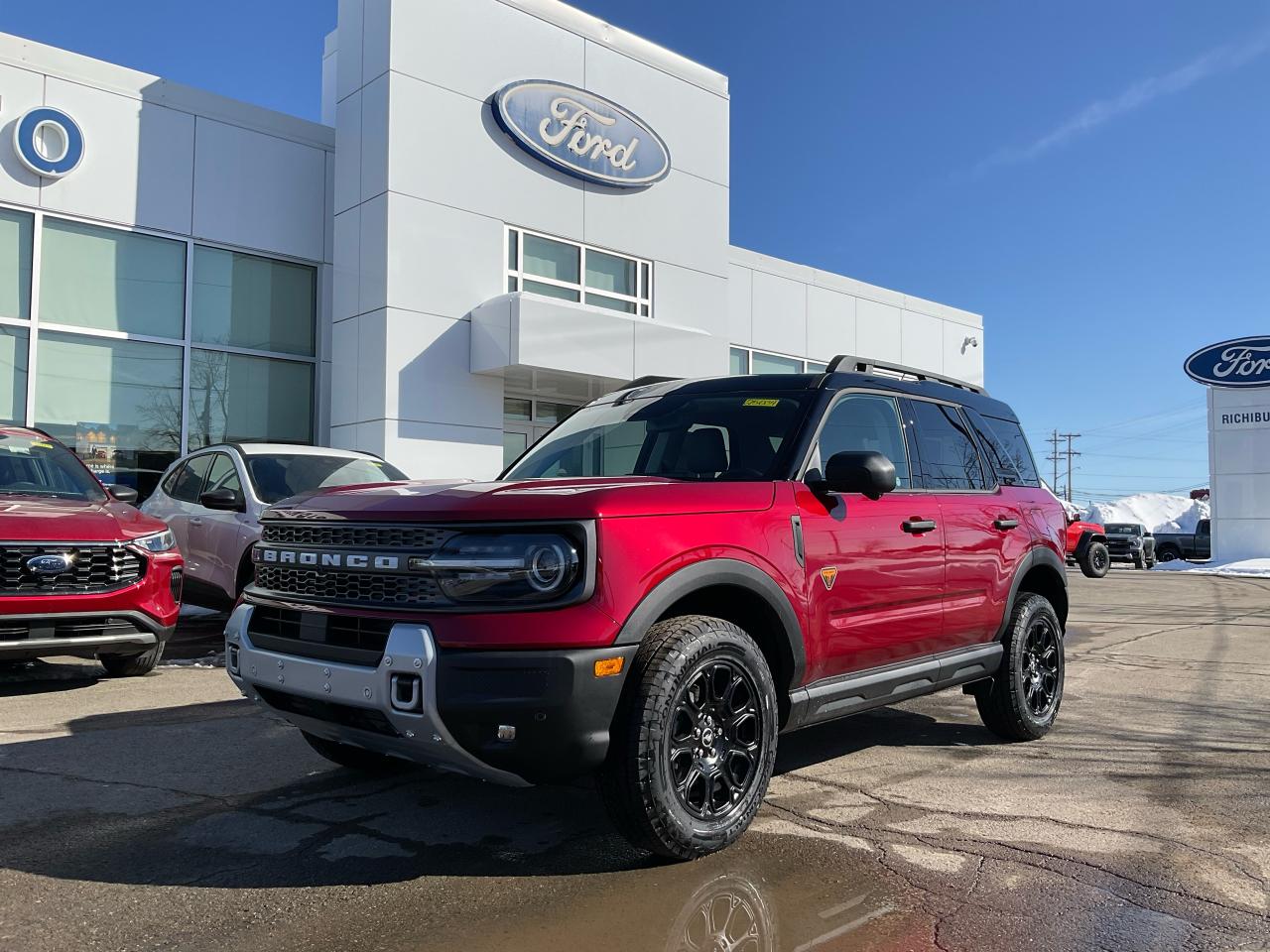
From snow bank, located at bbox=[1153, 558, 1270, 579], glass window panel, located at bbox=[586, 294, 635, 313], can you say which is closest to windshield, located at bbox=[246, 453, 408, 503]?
glass window panel, located at bbox=[586, 294, 635, 313]

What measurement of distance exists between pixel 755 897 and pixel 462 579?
4.55 feet

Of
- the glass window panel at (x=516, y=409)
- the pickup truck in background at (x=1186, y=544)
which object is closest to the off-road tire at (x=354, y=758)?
the glass window panel at (x=516, y=409)

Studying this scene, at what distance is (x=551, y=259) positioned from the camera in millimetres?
15656

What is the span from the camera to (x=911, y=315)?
24906 millimetres

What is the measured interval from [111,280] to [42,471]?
6768mm

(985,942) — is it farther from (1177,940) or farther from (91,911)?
(91,911)

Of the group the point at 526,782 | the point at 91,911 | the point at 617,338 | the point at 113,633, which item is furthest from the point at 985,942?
the point at 617,338

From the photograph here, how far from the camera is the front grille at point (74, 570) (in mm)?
6059

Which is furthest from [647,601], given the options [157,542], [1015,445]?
[157,542]

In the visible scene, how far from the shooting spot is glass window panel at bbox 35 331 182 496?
12.5 m

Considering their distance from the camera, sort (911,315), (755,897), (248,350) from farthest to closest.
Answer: (911,315), (248,350), (755,897)

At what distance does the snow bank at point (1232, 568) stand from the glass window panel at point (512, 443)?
2014 centimetres

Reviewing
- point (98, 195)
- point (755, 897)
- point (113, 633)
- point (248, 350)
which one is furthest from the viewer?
point (248, 350)

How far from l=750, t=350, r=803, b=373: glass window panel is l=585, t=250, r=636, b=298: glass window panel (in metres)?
4.90
